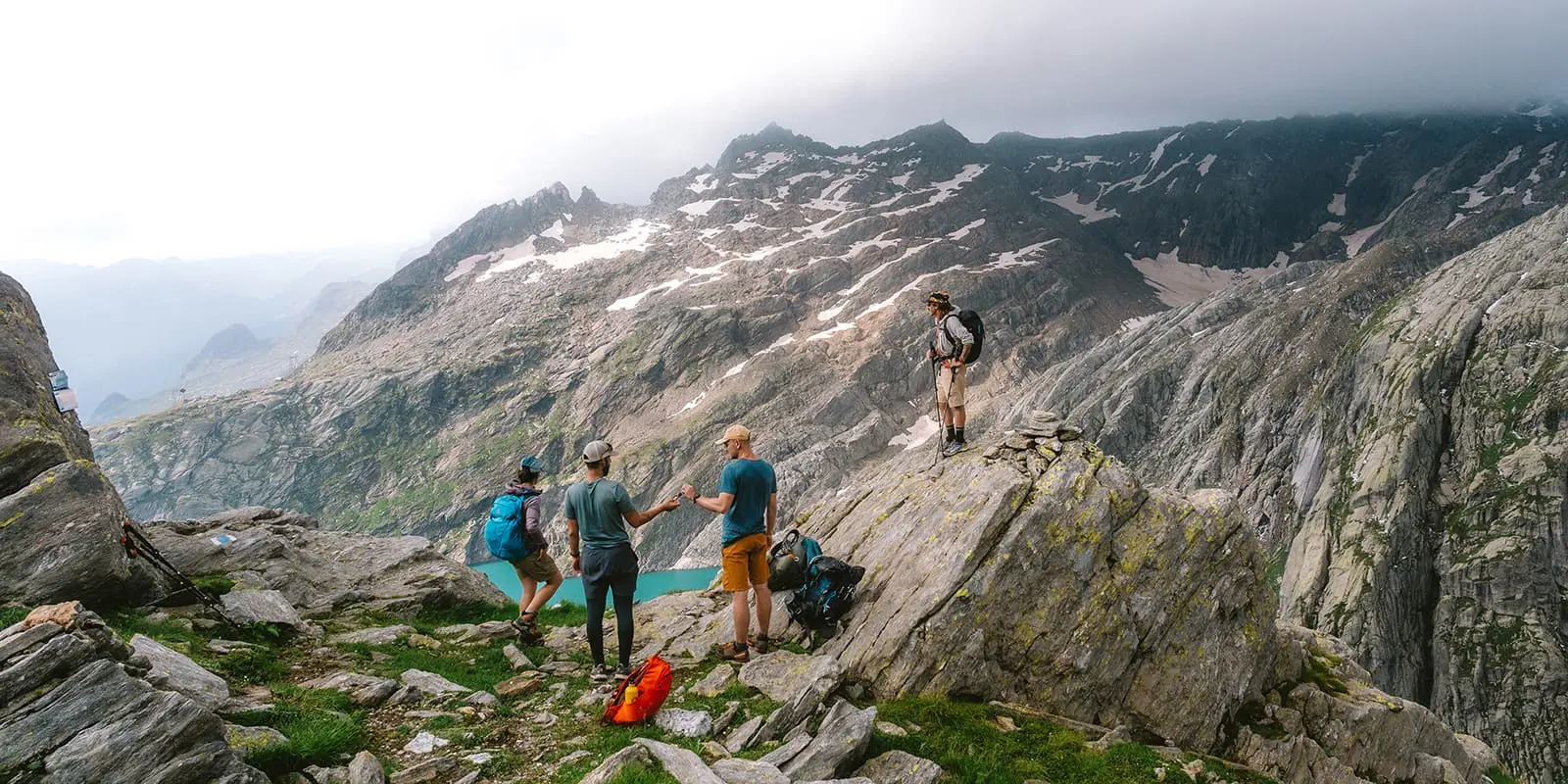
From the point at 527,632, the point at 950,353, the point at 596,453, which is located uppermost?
the point at 950,353

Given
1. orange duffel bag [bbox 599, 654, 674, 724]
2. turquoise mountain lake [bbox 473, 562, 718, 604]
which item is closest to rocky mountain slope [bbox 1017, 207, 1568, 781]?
turquoise mountain lake [bbox 473, 562, 718, 604]

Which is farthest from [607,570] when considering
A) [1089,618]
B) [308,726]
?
[1089,618]

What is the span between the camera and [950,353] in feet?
53.4

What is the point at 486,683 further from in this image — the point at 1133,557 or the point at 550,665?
the point at 1133,557

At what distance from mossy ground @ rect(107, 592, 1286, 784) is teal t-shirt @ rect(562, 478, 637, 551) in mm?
2876

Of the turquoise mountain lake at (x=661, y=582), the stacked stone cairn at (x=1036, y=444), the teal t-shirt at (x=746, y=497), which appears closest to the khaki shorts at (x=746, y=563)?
the teal t-shirt at (x=746, y=497)

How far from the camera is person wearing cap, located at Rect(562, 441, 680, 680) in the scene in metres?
11.6

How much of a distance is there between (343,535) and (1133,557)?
1086 inches

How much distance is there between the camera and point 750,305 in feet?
626

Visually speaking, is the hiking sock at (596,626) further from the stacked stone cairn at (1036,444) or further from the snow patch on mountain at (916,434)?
the snow patch on mountain at (916,434)

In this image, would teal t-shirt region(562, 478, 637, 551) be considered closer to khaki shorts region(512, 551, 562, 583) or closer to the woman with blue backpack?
the woman with blue backpack

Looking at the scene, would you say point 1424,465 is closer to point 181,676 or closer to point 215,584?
point 181,676

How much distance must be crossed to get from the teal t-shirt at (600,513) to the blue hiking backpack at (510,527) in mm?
3747

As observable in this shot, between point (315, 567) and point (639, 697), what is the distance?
16.9 metres
